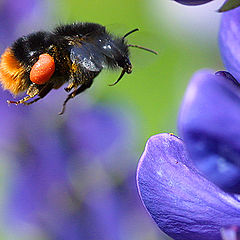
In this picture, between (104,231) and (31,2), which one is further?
(31,2)

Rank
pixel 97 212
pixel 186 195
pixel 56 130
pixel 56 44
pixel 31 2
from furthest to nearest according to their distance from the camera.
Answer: pixel 31 2, pixel 56 130, pixel 97 212, pixel 56 44, pixel 186 195

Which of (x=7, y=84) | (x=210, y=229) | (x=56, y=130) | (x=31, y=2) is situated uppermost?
(x=7, y=84)

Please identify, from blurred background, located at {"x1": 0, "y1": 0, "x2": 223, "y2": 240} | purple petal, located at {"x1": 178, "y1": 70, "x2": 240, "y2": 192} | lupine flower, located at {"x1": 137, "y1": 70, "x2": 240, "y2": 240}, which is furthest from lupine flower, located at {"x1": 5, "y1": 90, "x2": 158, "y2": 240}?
purple petal, located at {"x1": 178, "y1": 70, "x2": 240, "y2": 192}

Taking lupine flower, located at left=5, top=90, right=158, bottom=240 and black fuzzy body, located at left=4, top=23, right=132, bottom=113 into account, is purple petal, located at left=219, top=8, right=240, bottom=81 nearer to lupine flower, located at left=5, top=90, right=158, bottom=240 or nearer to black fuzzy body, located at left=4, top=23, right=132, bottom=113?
black fuzzy body, located at left=4, top=23, right=132, bottom=113

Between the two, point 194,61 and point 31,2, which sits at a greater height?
point 31,2

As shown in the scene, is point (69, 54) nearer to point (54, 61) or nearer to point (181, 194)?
point (54, 61)

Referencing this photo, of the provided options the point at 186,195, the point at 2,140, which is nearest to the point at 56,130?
the point at 2,140

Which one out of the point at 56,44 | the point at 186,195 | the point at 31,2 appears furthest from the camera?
the point at 31,2

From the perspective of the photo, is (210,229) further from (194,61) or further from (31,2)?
(194,61)
